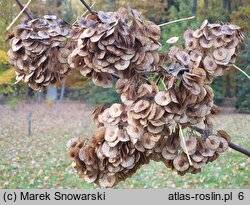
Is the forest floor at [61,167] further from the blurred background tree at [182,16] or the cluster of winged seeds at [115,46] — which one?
the cluster of winged seeds at [115,46]

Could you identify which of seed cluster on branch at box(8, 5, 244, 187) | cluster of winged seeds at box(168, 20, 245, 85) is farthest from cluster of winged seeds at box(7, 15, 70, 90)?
cluster of winged seeds at box(168, 20, 245, 85)

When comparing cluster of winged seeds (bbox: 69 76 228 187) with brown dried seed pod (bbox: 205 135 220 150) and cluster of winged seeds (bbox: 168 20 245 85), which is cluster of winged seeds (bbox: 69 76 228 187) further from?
cluster of winged seeds (bbox: 168 20 245 85)

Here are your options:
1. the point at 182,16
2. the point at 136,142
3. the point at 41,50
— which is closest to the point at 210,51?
the point at 136,142

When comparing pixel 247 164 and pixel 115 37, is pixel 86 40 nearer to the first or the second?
pixel 115 37

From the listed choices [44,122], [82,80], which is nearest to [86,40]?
[44,122]

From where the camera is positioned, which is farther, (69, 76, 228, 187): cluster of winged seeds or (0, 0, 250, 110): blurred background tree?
(0, 0, 250, 110): blurred background tree

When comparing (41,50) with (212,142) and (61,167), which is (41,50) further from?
(61,167)

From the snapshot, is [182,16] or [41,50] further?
[182,16]
